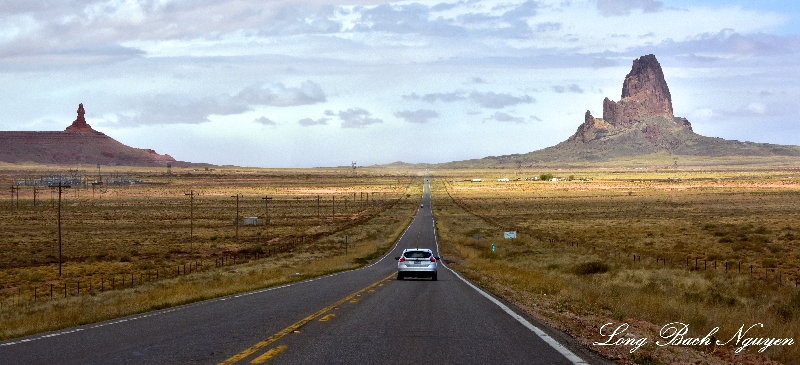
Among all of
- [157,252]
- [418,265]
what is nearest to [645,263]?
[418,265]

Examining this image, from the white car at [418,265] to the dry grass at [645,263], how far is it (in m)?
2.13

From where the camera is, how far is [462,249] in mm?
55531

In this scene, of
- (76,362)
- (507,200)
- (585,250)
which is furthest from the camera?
(507,200)

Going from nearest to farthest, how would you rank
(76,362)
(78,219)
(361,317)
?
(76,362) → (361,317) → (78,219)

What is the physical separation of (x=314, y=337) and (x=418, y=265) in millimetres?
16322

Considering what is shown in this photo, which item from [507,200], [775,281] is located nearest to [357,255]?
[775,281]

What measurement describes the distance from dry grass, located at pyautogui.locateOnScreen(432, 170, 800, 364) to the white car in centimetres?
213

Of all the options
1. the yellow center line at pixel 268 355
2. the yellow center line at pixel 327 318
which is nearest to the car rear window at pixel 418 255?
the yellow center line at pixel 327 318

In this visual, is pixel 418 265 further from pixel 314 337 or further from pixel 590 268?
pixel 314 337

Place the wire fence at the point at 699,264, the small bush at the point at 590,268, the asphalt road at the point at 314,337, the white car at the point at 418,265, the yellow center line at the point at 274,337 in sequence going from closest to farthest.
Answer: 1. the yellow center line at the point at 274,337
2. the asphalt road at the point at 314,337
3. the white car at the point at 418,265
4. the wire fence at the point at 699,264
5. the small bush at the point at 590,268

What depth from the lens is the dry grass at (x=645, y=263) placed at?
14555mm

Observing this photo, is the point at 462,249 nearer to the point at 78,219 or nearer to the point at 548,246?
the point at 548,246

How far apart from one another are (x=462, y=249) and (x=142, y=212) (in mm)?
68334

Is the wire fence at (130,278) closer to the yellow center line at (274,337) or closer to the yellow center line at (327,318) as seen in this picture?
the yellow center line at (274,337)
